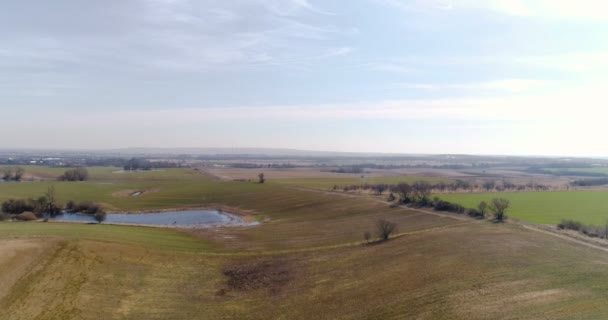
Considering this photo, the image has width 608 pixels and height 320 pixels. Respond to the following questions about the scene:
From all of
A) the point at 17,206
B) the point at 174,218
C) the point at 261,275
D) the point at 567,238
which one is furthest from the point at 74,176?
the point at 567,238

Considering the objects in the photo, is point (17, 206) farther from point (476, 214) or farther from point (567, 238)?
point (567, 238)

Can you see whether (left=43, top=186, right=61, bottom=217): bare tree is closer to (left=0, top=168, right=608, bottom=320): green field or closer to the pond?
the pond

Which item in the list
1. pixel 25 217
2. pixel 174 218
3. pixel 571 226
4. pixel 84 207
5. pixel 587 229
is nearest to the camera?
pixel 587 229

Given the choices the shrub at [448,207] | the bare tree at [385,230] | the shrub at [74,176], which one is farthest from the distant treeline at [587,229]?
the shrub at [74,176]

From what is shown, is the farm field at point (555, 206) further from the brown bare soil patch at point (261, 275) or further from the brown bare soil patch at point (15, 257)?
the brown bare soil patch at point (15, 257)

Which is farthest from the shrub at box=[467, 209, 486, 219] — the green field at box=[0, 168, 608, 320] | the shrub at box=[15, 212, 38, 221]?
the shrub at box=[15, 212, 38, 221]
